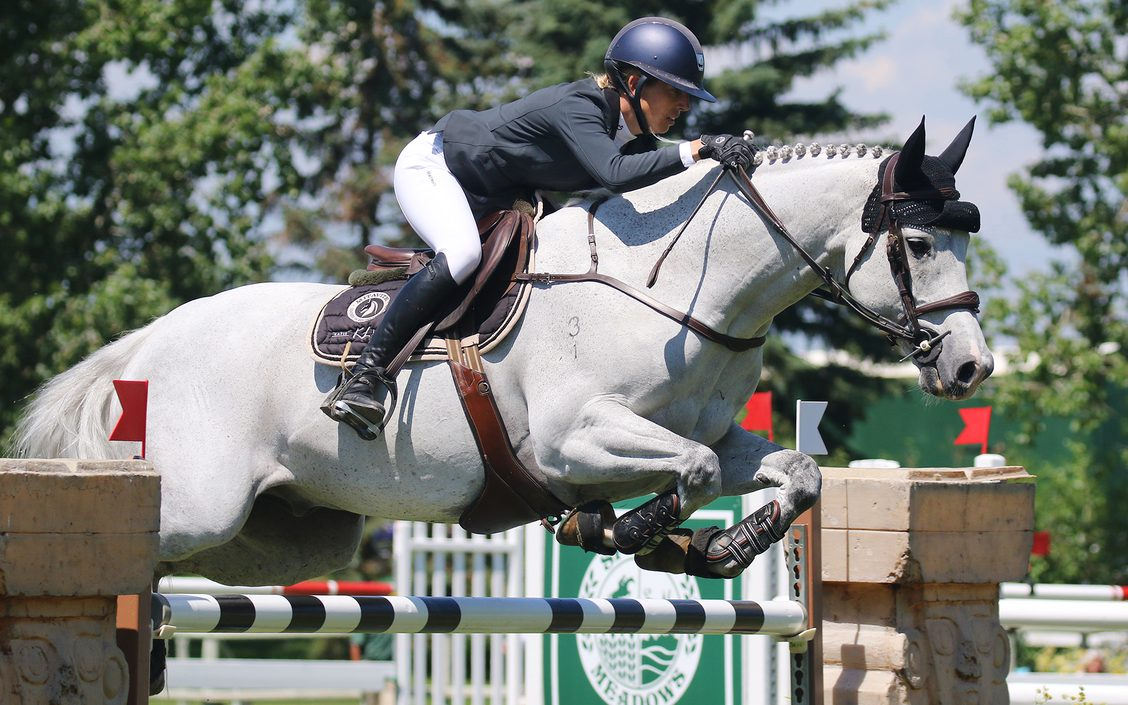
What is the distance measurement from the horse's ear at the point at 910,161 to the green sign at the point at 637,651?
2.37 m

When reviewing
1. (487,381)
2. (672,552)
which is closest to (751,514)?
(672,552)

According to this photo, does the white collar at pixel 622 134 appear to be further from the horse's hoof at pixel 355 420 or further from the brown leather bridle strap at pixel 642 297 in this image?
the horse's hoof at pixel 355 420

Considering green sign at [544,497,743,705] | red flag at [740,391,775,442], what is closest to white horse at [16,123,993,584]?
red flag at [740,391,775,442]

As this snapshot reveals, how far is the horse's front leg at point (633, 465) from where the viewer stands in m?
4.03

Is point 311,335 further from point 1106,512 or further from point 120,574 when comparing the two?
point 1106,512

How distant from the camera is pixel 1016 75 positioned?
15148mm

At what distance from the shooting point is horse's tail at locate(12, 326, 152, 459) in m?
4.73

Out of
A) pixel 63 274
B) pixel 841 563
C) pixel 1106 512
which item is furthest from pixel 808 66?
pixel 841 563

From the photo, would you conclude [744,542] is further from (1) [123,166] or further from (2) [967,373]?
(1) [123,166]

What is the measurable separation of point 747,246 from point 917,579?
1276mm

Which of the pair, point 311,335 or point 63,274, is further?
point 63,274

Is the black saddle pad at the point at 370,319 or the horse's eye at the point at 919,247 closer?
the horse's eye at the point at 919,247

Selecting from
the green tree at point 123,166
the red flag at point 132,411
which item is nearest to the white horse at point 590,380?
the red flag at point 132,411

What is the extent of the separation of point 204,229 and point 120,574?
12340 mm
